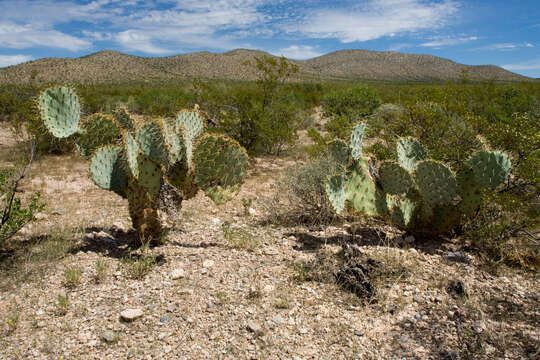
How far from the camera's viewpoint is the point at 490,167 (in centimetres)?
414

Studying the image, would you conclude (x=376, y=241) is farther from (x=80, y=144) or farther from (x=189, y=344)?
(x=80, y=144)

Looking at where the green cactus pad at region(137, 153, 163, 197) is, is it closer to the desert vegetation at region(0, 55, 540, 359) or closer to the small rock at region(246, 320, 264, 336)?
the desert vegetation at region(0, 55, 540, 359)

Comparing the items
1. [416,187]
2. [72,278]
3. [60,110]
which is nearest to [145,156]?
[60,110]

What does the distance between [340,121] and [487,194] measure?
5.29 metres

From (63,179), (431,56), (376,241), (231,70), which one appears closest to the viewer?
(376,241)

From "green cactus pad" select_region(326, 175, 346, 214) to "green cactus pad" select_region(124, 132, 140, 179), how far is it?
7.28 feet

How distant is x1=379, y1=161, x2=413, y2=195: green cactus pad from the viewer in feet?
14.7

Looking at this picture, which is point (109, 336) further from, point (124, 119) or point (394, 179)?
point (394, 179)

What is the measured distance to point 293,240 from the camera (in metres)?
4.65

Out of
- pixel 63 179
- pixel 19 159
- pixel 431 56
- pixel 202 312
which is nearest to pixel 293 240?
pixel 202 312

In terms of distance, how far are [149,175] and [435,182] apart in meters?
3.40

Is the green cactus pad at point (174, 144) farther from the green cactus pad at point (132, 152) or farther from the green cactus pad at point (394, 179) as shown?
the green cactus pad at point (394, 179)

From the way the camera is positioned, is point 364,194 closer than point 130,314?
No

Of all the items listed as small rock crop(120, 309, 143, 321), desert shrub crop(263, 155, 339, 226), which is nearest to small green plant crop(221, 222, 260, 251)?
desert shrub crop(263, 155, 339, 226)
